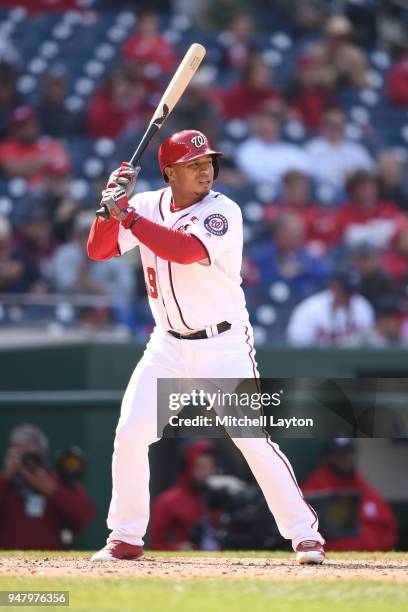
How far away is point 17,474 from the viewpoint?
6.53 m

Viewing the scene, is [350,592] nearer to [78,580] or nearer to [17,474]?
[78,580]

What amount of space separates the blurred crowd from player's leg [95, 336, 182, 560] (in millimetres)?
3226

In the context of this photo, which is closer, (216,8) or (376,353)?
(376,353)

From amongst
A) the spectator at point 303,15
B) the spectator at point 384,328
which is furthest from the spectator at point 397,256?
the spectator at point 303,15

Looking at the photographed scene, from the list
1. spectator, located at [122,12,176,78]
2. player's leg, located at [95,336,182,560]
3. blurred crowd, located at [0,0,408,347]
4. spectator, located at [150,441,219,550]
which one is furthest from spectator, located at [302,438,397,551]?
spectator, located at [122,12,176,78]

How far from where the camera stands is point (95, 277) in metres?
8.44

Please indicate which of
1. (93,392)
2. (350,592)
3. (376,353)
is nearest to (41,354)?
(93,392)

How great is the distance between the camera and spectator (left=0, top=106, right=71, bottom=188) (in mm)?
10094

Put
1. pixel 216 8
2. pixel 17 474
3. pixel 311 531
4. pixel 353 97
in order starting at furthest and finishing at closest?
pixel 216 8
pixel 353 97
pixel 17 474
pixel 311 531

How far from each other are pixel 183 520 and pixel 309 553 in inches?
73.0

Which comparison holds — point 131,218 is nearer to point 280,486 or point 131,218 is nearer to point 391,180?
point 280,486

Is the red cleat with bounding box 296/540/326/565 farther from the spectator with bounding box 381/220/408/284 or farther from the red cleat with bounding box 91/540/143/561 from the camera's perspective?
the spectator with bounding box 381/220/408/284

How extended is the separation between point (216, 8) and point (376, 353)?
6.25 metres

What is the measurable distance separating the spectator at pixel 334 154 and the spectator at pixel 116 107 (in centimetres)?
146
